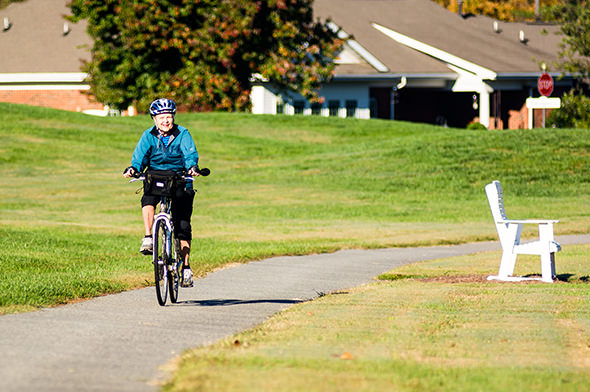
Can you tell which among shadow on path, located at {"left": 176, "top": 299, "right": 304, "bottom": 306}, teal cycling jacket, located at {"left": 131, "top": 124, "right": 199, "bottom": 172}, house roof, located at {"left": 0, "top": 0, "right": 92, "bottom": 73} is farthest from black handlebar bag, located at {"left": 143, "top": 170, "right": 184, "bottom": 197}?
house roof, located at {"left": 0, "top": 0, "right": 92, "bottom": 73}

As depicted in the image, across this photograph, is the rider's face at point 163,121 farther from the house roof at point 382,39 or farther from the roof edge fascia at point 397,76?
the roof edge fascia at point 397,76

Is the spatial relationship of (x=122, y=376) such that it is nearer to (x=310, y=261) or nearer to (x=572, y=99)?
(x=310, y=261)

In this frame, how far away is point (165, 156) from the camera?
36.2ft

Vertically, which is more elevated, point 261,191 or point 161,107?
point 161,107

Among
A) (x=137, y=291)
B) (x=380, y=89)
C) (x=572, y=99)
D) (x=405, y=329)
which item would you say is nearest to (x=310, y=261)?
(x=137, y=291)

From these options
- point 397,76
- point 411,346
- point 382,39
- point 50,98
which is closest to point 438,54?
point 382,39

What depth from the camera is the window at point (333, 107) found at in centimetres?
5841

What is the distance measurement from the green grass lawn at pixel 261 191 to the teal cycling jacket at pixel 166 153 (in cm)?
178

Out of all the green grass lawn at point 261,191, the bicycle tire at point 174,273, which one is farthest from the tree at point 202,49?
the bicycle tire at point 174,273

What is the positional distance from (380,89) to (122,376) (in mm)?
53081

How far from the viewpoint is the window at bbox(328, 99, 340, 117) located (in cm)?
5841

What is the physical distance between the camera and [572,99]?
147 feet

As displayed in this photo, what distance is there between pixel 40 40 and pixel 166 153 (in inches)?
1952

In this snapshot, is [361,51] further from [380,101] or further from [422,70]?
[380,101]
